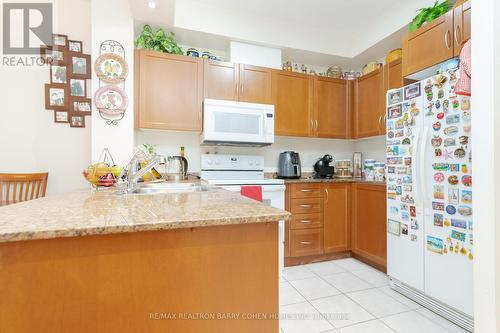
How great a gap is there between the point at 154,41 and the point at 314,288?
2.76 meters

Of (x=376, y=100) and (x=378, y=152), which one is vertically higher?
(x=376, y=100)

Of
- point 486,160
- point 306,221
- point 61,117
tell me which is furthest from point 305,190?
point 61,117

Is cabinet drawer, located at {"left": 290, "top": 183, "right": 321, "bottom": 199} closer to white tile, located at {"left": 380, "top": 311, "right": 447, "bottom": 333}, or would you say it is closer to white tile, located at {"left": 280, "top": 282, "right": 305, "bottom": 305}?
white tile, located at {"left": 280, "top": 282, "right": 305, "bottom": 305}

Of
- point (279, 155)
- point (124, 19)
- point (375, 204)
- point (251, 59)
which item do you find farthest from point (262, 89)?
point (375, 204)

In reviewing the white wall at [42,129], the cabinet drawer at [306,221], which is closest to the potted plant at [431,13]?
the cabinet drawer at [306,221]

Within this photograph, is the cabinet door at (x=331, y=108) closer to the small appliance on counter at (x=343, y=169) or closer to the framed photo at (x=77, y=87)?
the small appliance on counter at (x=343, y=169)

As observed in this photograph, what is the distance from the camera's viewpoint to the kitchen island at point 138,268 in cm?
58

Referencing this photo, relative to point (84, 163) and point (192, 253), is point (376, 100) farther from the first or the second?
point (84, 163)

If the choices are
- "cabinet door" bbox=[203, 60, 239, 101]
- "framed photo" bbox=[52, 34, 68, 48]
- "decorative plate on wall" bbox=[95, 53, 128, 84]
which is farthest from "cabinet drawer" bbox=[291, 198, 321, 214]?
"framed photo" bbox=[52, 34, 68, 48]

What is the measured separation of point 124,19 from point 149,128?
38.2 inches

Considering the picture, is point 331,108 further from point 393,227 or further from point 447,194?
point 447,194

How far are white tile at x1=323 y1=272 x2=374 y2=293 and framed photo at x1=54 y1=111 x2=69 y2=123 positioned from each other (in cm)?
292

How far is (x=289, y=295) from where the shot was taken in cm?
196

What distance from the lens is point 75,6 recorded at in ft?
8.09
